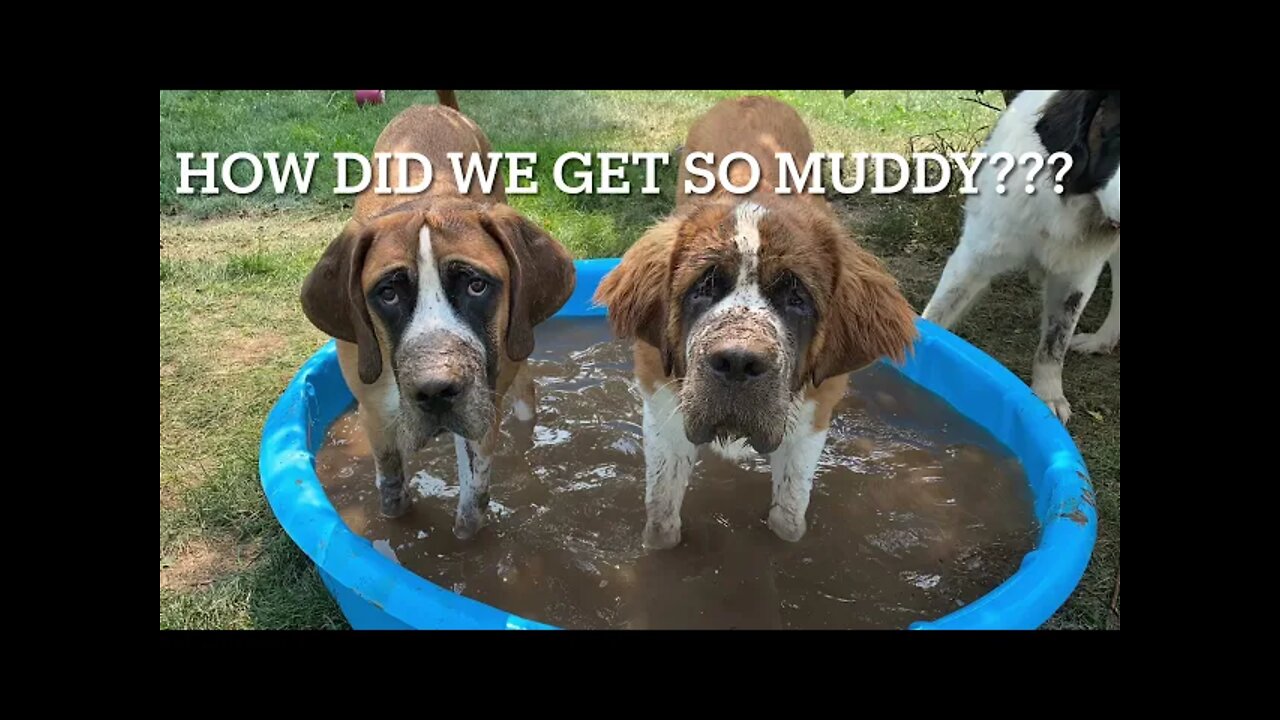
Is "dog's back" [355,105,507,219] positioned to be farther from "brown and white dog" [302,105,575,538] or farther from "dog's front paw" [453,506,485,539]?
"dog's front paw" [453,506,485,539]

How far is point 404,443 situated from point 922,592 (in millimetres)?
2476

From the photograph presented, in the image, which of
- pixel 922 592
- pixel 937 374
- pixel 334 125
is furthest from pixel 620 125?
pixel 922 592

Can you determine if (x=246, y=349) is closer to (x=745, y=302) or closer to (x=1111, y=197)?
(x=745, y=302)

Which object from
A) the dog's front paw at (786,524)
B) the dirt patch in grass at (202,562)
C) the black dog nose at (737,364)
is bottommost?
the dirt patch in grass at (202,562)

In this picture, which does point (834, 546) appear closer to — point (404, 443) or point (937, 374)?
point (937, 374)

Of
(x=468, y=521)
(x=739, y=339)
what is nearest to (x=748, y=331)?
(x=739, y=339)

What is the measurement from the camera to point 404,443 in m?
4.21

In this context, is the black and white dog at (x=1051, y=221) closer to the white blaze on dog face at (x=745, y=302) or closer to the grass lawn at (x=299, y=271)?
the grass lawn at (x=299, y=271)

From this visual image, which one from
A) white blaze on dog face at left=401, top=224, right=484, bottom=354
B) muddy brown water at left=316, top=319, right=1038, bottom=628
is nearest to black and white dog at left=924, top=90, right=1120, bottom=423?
muddy brown water at left=316, top=319, right=1038, bottom=628

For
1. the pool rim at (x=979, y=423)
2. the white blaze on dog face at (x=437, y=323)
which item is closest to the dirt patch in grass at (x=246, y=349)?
the pool rim at (x=979, y=423)

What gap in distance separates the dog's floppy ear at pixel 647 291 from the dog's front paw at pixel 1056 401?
9.36 feet

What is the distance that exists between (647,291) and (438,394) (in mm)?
931

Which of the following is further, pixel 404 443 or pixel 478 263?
pixel 404 443

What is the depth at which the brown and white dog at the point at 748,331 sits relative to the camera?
10.3 feet
